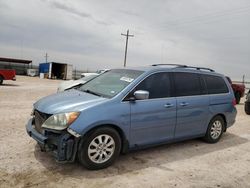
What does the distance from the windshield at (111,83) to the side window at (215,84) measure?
2.00 metres

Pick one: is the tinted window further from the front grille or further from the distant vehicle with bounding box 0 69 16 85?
the distant vehicle with bounding box 0 69 16 85

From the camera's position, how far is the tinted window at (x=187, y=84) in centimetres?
564

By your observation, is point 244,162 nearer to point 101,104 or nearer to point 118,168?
point 118,168

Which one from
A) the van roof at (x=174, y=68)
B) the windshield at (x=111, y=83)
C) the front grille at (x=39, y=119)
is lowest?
the front grille at (x=39, y=119)

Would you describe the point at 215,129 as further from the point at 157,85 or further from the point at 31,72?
the point at 31,72

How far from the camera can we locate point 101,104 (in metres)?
4.46

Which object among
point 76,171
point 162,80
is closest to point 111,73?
point 162,80

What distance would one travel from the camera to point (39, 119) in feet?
15.0

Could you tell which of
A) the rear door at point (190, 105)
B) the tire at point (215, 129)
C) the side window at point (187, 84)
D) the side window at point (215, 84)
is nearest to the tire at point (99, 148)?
the rear door at point (190, 105)

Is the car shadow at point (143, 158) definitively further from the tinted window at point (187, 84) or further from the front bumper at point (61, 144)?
the tinted window at point (187, 84)

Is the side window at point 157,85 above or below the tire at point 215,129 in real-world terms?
above

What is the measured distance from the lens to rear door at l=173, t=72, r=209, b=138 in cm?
555

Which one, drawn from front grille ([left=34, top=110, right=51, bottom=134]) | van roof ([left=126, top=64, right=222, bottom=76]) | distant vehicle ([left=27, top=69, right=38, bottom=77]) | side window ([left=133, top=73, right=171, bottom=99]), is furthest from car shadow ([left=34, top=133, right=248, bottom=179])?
distant vehicle ([left=27, top=69, right=38, bottom=77])

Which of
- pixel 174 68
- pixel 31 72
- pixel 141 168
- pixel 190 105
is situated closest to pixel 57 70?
pixel 31 72
